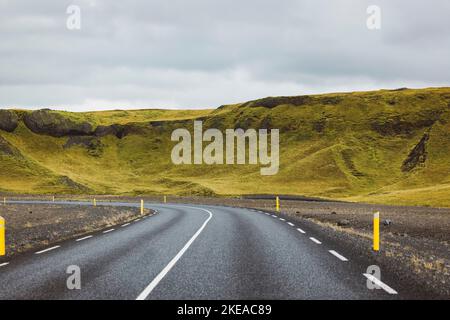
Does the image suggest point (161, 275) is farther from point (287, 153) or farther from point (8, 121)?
point (8, 121)

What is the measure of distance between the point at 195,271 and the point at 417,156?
289 ft

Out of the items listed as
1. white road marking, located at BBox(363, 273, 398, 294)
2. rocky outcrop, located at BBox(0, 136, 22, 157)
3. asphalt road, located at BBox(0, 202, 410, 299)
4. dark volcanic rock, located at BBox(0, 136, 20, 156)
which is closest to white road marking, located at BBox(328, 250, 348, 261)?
asphalt road, located at BBox(0, 202, 410, 299)

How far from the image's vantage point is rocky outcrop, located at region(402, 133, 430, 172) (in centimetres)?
8715

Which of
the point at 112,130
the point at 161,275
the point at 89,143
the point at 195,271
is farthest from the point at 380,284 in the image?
the point at 112,130

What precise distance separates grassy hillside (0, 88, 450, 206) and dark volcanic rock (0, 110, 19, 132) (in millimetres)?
1327

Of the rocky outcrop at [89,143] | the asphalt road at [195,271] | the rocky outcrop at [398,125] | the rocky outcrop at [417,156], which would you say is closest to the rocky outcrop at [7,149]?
the rocky outcrop at [89,143]

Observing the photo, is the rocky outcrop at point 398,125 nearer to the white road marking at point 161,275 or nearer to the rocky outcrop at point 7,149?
the rocky outcrop at point 7,149

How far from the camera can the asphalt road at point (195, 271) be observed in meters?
6.99

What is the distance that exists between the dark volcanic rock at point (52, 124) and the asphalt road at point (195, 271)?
383 feet

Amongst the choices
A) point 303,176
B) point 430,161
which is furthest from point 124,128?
point 430,161

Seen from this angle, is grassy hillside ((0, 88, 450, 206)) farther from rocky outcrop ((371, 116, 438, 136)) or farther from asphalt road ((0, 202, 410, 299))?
asphalt road ((0, 202, 410, 299))

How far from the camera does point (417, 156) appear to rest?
88875 millimetres

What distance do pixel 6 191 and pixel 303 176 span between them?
53892 mm
